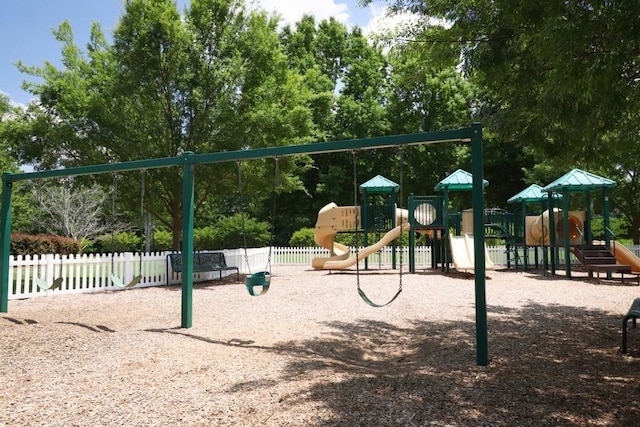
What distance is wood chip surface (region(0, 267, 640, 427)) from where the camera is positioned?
11.8 ft

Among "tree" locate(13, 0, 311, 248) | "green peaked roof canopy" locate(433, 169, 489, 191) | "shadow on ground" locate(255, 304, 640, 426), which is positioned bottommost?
"shadow on ground" locate(255, 304, 640, 426)

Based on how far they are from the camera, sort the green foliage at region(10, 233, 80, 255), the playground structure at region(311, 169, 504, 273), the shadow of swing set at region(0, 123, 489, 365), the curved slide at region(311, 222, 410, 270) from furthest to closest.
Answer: the curved slide at region(311, 222, 410, 270) < the playground structure at region(311, 169, 504, 273) < the green foliage at region(10, 233, 80, 255) < the shadow of swing set at region(0, 123, 489, 365)

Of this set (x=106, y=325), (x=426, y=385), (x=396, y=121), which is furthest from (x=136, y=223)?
(x=426, y=385)

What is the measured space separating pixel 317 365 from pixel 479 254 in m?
2.06

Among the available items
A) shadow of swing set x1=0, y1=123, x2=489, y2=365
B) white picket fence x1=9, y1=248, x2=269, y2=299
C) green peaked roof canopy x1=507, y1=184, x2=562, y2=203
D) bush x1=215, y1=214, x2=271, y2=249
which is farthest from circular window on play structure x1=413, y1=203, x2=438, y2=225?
bush x1=215, y1=214, x2=271, y2=249

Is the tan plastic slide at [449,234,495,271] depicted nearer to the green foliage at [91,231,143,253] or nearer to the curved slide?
the curved slide

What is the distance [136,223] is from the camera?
101 ft

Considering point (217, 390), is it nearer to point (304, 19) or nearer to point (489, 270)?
point (489, 270)

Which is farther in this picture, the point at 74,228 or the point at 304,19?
the point at 304,19

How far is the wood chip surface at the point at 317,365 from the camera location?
3.61 m

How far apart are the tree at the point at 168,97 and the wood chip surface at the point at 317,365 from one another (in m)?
5.83

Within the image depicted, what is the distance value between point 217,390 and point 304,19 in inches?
1439

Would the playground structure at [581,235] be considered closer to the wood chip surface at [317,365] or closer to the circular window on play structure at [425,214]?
the circular window on play structure at [425,214]

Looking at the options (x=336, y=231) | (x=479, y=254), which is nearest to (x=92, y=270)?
(x=336, y=231)
